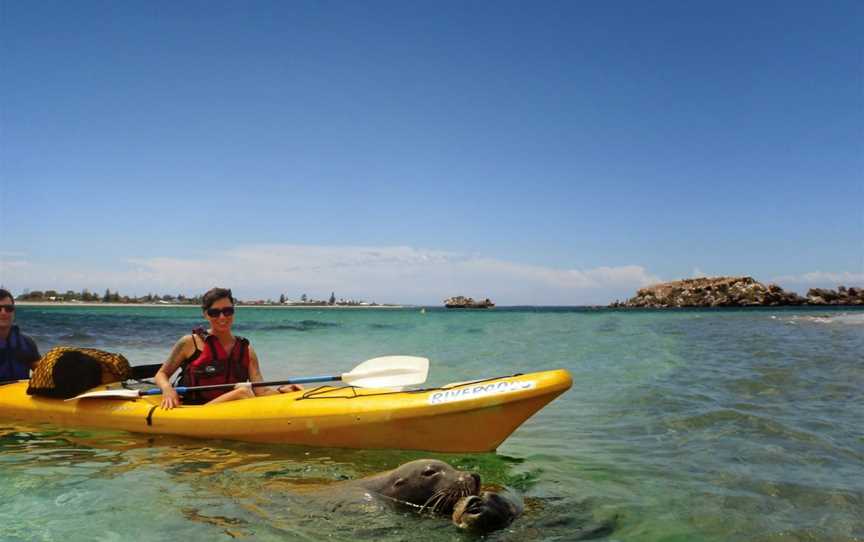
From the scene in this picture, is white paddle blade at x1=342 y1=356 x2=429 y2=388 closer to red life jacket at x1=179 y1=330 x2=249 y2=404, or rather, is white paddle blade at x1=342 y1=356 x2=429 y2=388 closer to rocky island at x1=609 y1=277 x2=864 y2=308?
red life jacket at x1=179 y1=330 x2=249 y2=404

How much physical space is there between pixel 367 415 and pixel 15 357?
490 cm

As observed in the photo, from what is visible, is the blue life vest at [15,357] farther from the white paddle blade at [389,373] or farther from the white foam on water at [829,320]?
the white foam on water at [829,320]

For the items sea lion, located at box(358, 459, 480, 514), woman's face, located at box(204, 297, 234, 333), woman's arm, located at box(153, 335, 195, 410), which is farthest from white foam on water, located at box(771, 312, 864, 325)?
sea lion, located at box(358, 459, 480, 514)

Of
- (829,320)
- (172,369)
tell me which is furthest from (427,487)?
(829,320)

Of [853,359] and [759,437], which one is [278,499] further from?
[853,359]

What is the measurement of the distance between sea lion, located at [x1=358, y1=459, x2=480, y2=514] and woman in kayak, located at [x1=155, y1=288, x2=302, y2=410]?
8.33ft

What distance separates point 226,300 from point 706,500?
15.0 feet

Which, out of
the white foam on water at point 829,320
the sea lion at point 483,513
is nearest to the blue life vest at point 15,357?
the sea lion at point 483,513

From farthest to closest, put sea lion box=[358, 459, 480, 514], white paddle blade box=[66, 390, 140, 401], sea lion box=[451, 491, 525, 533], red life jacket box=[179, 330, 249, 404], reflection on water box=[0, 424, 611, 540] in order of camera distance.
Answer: white paddle blade box=[66, 390, 140, 401], red life jacket box=[179, 330, 249, 404], sea lion box=[358, 459, 480, 514], reflection on water box=[0, 424, 611, 540], sea lion box=[451, 491, 525, 533]

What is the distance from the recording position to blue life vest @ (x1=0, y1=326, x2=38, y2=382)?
7.15 m

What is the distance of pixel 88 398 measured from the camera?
6391 millimetres

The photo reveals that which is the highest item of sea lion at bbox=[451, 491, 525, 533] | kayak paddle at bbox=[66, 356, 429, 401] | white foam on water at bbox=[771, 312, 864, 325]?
white foam on water at bbox=[771, 312, 864, 325]

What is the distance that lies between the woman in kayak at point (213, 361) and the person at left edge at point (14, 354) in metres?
2.40

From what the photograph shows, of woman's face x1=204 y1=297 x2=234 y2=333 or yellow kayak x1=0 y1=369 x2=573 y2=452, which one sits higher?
woman's face x1=204 y1=297 x2=234 y2=333
